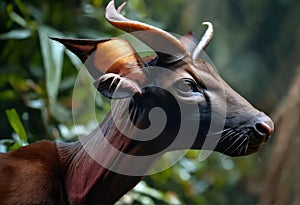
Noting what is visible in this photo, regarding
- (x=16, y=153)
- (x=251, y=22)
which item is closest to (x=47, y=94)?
(x=16, y=153)

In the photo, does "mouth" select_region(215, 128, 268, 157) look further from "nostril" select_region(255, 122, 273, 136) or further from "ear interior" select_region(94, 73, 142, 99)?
"ear interior" select_region(94, 73, 142, 99)

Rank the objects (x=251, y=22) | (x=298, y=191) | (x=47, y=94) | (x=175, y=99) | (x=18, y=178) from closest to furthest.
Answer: (x=175, y=99) → (x=18, y=178) → (x=47, y=94) → (x=298, y=191) → (x=251, y=22)

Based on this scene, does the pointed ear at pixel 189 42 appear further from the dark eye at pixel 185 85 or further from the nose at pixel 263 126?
the nose at pixel 263 126

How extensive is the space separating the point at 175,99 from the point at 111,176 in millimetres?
224

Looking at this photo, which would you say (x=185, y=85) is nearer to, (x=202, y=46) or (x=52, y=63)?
(x=202, y=46)

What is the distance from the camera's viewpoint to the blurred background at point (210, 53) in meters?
2.53

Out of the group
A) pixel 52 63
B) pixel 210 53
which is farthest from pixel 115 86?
pixel 210 53

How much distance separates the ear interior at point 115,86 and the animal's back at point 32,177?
0.28m

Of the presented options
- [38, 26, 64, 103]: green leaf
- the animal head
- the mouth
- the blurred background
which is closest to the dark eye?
the animal head

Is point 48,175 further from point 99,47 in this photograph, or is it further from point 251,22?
point 251,22

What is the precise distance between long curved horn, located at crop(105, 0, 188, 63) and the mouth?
0.19 meters

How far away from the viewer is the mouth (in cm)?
147

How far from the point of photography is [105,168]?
1552mm

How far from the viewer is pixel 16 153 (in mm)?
1655
